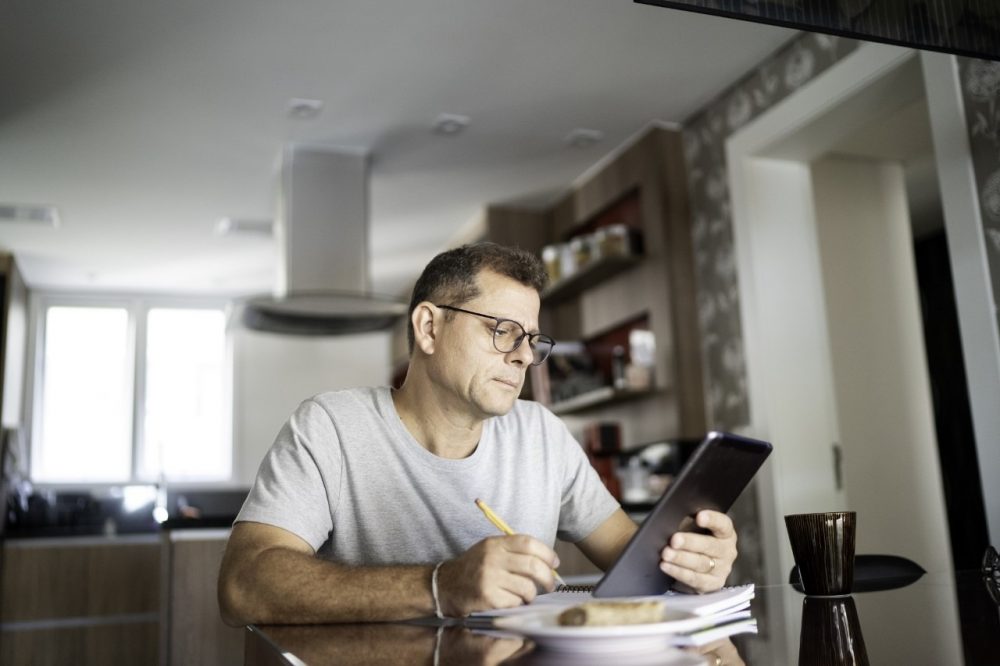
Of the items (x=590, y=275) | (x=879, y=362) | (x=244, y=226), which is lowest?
(x=879, y=362)

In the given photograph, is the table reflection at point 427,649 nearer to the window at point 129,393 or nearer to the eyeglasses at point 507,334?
the eyeglasses at point 507,334

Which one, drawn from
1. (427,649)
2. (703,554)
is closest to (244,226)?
(703,554)

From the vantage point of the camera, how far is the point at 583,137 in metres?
4.16

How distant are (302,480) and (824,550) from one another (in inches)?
29.3

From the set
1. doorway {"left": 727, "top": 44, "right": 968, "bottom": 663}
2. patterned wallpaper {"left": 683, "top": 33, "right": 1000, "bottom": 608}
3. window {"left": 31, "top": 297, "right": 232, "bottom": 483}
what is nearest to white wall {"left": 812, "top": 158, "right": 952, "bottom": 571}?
doorway {"left": 727, "top": 44, "right": 968, "bottom": 663}

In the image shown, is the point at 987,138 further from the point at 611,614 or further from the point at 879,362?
the point at 611,614

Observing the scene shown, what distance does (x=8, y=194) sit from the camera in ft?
15.0

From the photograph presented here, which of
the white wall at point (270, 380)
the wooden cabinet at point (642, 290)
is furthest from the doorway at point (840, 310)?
the white wall at point (270, 380)

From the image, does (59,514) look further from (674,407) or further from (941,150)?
(941,150)

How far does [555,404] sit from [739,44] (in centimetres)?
203

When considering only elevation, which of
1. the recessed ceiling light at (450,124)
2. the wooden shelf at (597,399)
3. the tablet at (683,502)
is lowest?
the tablet at (683,502)

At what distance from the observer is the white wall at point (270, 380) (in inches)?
265

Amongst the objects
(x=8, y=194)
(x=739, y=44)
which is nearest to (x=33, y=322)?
(x=8, y=194)

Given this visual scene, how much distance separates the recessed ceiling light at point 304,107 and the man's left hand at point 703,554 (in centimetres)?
295
